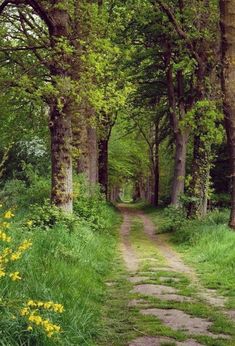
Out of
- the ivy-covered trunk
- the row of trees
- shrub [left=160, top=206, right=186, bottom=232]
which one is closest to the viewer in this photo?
the row of trees

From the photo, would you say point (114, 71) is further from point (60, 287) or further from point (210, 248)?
point (60, 287)

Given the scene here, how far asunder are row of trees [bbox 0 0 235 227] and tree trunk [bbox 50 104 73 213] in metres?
0.02

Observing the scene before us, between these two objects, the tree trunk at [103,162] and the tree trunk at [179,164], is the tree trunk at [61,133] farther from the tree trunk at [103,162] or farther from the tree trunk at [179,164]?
the tree trunk at [103,162]

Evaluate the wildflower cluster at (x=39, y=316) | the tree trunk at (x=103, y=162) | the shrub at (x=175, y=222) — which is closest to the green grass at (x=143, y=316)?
the wildflower cluster at (x=39, y=316)

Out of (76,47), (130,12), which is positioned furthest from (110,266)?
(130,12)

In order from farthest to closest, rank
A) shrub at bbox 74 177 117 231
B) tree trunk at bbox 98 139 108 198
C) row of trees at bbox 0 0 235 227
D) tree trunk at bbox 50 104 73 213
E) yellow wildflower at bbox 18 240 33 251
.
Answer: tree trunk at bbox 98 139 108 198
shrub at bbox 74 177 117 231
tree trunk at bbox 50 104 73 213
row of trees at bbox 0 0 235 227
yellow wildflower at bbox 18 240 33 251

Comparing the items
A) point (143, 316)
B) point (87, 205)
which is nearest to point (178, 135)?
point (87, 205)

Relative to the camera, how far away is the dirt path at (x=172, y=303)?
6.15m

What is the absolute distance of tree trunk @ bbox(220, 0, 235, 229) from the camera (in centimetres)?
1344

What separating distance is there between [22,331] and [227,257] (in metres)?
7.68

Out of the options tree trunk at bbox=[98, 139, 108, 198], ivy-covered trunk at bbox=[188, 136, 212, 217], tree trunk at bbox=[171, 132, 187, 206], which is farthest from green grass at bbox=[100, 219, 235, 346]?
tree trunk at bbox=[98, 139, 108, 198]

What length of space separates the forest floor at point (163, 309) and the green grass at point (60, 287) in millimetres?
265

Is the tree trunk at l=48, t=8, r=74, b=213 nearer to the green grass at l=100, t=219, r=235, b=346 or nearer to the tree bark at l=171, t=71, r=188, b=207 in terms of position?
the green grass at l=100, t=219, r=235, b=346

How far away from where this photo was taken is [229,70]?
13.9m
